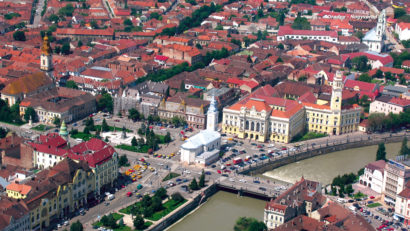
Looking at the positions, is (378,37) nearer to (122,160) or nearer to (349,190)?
(349,190)

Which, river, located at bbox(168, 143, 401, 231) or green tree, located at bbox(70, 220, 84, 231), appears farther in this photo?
river, located at bbox(168, 143, 401, 231)

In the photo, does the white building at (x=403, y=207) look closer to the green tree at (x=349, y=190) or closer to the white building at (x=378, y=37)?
the green tree at (x=349, y=190)

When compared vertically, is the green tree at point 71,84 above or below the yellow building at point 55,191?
above

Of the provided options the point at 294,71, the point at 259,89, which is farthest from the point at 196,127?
the point at 294,71

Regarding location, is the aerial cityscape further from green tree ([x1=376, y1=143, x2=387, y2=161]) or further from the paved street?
the paved street

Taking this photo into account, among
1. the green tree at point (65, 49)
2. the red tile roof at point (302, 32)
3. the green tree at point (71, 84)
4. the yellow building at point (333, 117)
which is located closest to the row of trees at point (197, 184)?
the yellow building at point (333, 117)

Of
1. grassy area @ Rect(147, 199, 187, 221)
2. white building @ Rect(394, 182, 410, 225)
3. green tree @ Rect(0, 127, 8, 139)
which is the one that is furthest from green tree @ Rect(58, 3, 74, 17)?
white building @ Rect(394, 182, 410, 225)

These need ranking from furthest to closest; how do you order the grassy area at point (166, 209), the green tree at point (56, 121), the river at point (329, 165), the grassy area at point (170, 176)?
1. the green tree at point (56, 121)
2. the river at point (329, 165)
3. the grassy area at point (170, 176)
4. the grassy area at point (166, 209)

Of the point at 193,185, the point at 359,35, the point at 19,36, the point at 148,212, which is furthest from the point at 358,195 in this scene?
the point at 19,36

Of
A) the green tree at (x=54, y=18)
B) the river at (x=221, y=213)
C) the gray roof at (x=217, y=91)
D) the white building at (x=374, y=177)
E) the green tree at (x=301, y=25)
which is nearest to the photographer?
the river at (x=221, y=213)
